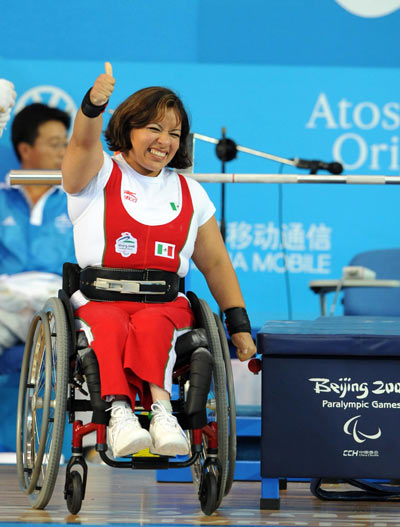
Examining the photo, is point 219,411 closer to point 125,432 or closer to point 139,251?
point 125,432

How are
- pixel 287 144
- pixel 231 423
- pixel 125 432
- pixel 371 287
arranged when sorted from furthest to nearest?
pixel 287 144 → pixel 371 287 → pixel 231 423 → pixel 125 432

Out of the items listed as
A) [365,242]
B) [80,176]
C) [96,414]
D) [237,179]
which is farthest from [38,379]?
[365,242]

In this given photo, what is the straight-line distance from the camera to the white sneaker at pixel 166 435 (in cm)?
202

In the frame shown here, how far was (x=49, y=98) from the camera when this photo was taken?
4977mm

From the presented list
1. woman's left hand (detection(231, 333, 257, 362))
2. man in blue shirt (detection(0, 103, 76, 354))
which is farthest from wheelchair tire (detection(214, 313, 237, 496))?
man in blue shirt (detection(0, 103, 76, 354))

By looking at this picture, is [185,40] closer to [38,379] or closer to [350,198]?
[350,198]

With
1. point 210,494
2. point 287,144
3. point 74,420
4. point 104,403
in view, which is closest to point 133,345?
point 104,403

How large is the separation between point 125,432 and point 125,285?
1.33 feet

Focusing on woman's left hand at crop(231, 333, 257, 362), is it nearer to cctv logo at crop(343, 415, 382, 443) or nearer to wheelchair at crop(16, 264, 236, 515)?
wheelchair at crop(16, 264, 236, 515)

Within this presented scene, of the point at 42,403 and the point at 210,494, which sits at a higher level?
the point at 42,403

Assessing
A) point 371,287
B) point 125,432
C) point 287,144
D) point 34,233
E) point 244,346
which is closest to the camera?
point 125,432

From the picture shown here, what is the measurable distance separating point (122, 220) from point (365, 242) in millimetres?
2792

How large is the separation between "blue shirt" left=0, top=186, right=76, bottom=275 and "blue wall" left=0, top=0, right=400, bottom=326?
200 mm

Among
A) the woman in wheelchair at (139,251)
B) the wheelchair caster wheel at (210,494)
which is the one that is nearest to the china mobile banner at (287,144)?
the woman in wheelchair at (139,251)
